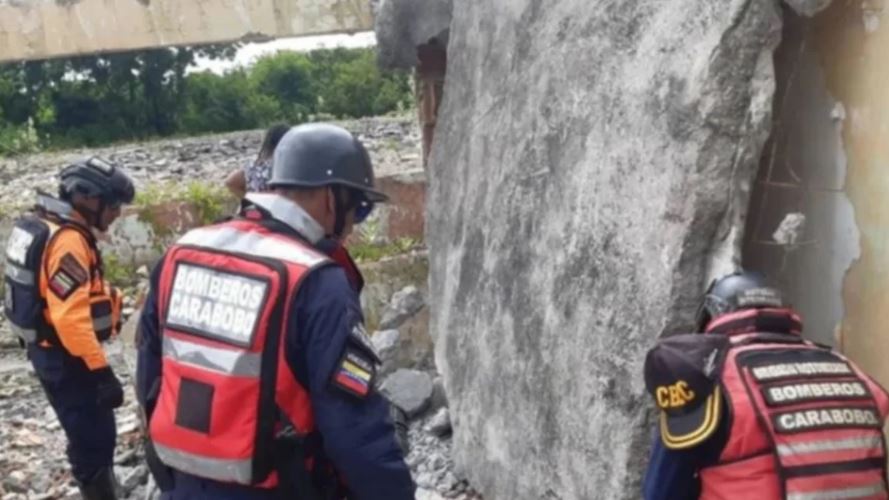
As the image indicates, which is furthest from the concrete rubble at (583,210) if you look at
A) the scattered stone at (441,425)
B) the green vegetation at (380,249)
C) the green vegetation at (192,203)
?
the green vegetation at (192,203)

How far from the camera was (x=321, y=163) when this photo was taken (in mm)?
3021

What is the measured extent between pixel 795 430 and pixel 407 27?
13.4 ft

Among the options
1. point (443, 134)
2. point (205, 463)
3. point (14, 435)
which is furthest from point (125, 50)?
point (205, 463)

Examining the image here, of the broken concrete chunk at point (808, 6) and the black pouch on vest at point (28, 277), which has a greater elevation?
the broken concrete chunk at point (808, 6)

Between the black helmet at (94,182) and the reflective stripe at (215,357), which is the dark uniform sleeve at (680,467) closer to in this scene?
the reflective stripe at (215,357)

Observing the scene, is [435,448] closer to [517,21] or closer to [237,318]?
[517,21]

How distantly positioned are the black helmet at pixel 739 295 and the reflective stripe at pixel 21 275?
3134mm

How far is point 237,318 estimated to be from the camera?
2852mm

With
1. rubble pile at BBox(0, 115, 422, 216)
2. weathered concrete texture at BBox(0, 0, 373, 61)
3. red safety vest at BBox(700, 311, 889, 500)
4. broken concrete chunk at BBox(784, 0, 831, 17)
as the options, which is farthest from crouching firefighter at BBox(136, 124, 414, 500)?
weathered concrete texture at BBox(0, 0, 373, 61)

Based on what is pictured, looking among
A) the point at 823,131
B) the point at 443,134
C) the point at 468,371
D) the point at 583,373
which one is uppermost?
the point at 823,131

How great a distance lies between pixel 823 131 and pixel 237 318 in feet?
6.32

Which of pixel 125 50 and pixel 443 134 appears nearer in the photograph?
pixel 443 134

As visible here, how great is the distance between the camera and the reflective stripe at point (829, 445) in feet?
8.90

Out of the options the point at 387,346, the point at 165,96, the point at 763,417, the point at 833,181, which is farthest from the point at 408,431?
the point at 165,96
